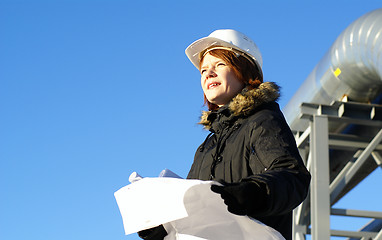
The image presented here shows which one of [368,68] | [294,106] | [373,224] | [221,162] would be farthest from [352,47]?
[221,162]

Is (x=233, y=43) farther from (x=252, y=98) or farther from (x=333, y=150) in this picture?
(x=333, y=150)

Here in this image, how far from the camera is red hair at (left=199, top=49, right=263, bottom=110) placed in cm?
250

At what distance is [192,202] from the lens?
187 cm

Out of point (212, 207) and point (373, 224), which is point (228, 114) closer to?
point (212, 207)

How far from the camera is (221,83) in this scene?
2.50 metres

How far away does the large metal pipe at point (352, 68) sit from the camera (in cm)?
805

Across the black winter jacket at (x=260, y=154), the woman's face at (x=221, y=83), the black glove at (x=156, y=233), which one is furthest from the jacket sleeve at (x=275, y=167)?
the black glove at (x=156, y=233)

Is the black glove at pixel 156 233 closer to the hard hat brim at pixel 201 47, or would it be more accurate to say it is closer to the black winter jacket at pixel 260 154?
the black winter jacket at pixel 260 154

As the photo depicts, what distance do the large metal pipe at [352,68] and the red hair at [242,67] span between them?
5718 mm

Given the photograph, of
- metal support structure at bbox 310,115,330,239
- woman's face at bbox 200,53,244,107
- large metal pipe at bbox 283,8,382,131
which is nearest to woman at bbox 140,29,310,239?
woman's face at bbox 200,53,244,107

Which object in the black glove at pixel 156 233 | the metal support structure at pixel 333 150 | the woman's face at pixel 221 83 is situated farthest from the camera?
the metal support structure at pixel 333 150

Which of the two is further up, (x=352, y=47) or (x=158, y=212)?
(x=352, y=47)

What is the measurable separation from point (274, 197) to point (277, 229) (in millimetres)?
378

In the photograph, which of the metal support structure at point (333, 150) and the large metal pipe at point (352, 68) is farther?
the metal support structure at point (333, 150)
